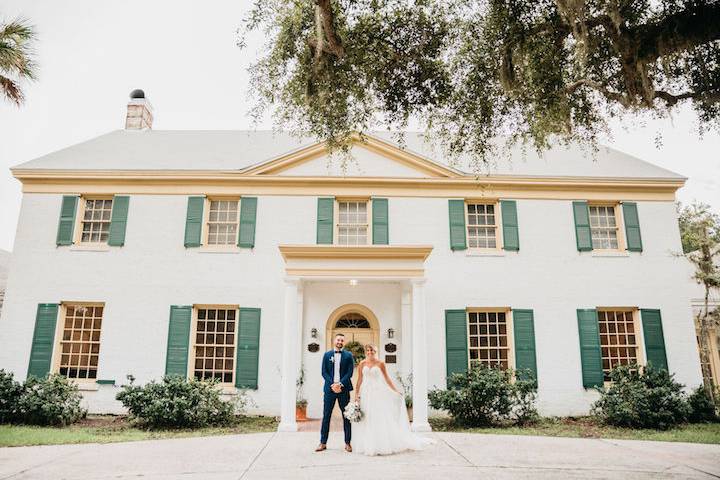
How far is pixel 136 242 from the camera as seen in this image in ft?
42.0

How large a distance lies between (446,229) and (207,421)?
7064 mm

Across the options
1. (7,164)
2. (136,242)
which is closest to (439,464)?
(136,242)

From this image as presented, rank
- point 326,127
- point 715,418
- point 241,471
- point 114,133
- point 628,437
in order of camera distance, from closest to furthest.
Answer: point 241,471
point 326,127
point 628,437
point 715,418
point 114,133

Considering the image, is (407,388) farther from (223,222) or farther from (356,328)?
(223,222)

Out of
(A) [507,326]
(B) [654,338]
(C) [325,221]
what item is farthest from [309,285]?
(B) [654,338]

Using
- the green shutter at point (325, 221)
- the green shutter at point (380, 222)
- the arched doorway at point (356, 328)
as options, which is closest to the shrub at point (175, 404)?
the arched doorway at point (356, 328)

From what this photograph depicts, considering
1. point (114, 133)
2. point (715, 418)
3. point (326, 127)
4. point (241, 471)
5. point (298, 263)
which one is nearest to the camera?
point (241, 471)

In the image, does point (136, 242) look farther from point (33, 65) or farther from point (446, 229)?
point (446, 229)

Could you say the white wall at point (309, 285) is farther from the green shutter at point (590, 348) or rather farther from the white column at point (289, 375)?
the white column at point (289, 375)

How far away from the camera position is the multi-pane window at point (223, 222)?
12998 mm

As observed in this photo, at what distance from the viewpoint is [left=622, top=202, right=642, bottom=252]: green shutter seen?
12930mm

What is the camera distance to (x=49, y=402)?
10.5m

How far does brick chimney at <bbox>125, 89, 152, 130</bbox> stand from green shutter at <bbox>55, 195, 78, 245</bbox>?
4055 mm

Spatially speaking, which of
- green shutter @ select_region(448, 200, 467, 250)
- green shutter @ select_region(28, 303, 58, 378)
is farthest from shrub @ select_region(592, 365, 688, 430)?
green shutter @ select_region(28, 303, 58, 378)
